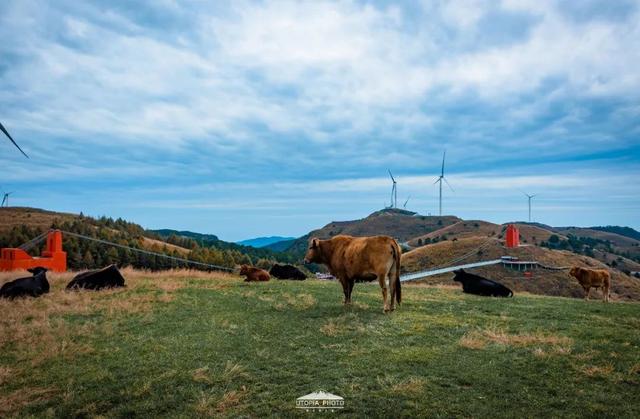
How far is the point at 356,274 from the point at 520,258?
294 ft

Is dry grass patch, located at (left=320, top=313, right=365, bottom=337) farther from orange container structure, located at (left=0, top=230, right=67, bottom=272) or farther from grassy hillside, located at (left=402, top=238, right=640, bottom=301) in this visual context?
grassy hillside, located at (left=402, top=238, right=640, bottom=301)

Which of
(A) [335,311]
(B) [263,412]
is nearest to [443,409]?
(B) [263,412]

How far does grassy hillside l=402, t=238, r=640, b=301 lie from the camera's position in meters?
72.5

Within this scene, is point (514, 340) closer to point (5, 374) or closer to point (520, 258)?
point (5, 374)

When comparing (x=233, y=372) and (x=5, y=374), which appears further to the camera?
(x=5, y=374)

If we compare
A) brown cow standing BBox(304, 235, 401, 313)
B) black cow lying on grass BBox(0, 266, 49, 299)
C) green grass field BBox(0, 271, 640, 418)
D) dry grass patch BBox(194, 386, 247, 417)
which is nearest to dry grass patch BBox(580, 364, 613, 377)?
green grass field BBox(0, 271, 640, 418)

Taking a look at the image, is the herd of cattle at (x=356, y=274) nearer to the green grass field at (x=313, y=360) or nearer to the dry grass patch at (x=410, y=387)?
the green grass field at (x=313, y=360)

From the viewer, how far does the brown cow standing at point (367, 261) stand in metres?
12.8

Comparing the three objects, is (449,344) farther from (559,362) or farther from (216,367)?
(216,367)

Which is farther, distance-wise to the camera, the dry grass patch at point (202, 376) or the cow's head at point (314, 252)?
the cow's head at point (314, 252)

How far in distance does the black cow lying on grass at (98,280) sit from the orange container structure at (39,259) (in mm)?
8291

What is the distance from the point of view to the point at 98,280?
17.0 meters

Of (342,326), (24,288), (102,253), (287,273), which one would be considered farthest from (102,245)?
(342,326)

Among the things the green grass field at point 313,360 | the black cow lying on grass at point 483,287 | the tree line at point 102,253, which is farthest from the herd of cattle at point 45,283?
the tree line at point 102,253
